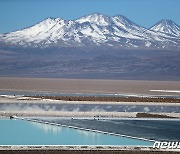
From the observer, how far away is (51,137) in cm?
1842

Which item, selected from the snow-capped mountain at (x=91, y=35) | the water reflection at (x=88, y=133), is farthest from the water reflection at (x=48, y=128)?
the snow-capped mountain at (x=91, y=35)

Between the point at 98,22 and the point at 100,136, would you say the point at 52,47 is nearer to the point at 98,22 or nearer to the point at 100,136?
the point at 98,22

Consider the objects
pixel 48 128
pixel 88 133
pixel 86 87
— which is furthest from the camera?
pixel 86 87

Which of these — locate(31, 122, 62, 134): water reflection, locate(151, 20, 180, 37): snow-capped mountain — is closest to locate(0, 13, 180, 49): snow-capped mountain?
locate(151, 20, 180, 37): snow-capped mountain

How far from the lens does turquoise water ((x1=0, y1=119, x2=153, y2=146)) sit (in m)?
17.6

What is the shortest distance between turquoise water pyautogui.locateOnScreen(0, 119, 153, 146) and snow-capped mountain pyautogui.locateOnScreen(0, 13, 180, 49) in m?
110

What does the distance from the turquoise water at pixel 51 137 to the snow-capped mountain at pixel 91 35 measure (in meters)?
110

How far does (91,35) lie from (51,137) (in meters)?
126

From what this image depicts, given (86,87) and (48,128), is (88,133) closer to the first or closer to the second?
(48,128)

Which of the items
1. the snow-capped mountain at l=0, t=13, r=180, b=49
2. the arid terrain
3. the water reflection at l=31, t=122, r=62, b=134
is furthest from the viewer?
the snow-capped mountain at l=0, t=13, r=180, b=49

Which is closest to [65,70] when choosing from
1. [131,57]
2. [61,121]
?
[131,57]

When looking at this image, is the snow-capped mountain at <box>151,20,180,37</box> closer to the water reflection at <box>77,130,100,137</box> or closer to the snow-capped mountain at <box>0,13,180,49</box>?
the snow-capped mountain at <box>0,13,180,49</box>

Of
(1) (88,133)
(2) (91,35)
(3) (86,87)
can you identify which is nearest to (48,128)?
(1) (88,133)

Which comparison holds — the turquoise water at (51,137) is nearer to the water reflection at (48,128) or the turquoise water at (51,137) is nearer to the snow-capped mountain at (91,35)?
the water reflection at (48,128)
